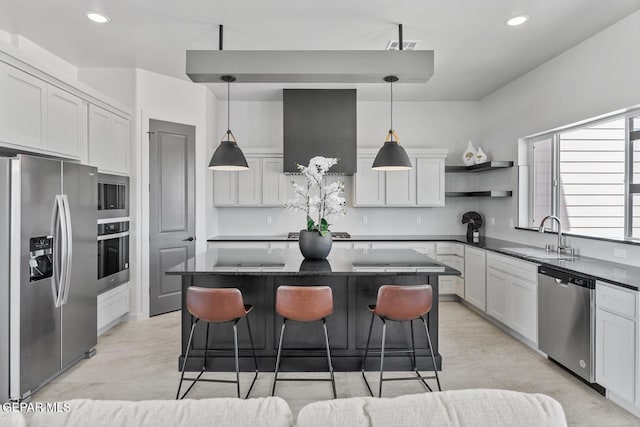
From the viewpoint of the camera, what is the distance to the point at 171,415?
3.01 feet

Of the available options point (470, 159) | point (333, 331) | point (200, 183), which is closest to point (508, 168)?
point (470, 159)

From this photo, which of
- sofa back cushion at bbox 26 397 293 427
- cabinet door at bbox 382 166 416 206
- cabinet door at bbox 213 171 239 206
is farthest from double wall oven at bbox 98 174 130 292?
cabinet door at bbox 382 166 416 206

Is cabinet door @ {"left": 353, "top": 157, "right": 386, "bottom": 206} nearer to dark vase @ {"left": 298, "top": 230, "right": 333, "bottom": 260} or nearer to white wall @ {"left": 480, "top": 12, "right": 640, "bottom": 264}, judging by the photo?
white wall @ {"left": 480, "top": 12, "right": 640, "bottom": 264}

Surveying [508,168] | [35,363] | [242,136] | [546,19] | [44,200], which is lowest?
[35,363]

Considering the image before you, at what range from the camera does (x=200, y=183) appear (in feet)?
15.6

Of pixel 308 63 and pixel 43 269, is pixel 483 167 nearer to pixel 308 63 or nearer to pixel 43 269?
pixel 308 63

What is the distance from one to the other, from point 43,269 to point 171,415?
2.36 m

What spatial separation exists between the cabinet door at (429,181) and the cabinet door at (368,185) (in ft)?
1.72

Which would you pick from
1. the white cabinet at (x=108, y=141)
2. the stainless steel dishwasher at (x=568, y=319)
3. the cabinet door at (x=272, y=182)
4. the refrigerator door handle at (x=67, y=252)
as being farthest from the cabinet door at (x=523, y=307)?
the white cabinet at (x=108, y=141)

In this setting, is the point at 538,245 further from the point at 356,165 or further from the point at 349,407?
the point at 349,407

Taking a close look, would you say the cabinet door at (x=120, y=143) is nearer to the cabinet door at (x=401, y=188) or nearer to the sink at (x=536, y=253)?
the cabinet door at (x=401, y=188)

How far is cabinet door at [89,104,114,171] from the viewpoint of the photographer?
3576mm

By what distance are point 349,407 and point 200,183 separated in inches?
168

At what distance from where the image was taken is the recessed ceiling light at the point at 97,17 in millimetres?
3010
